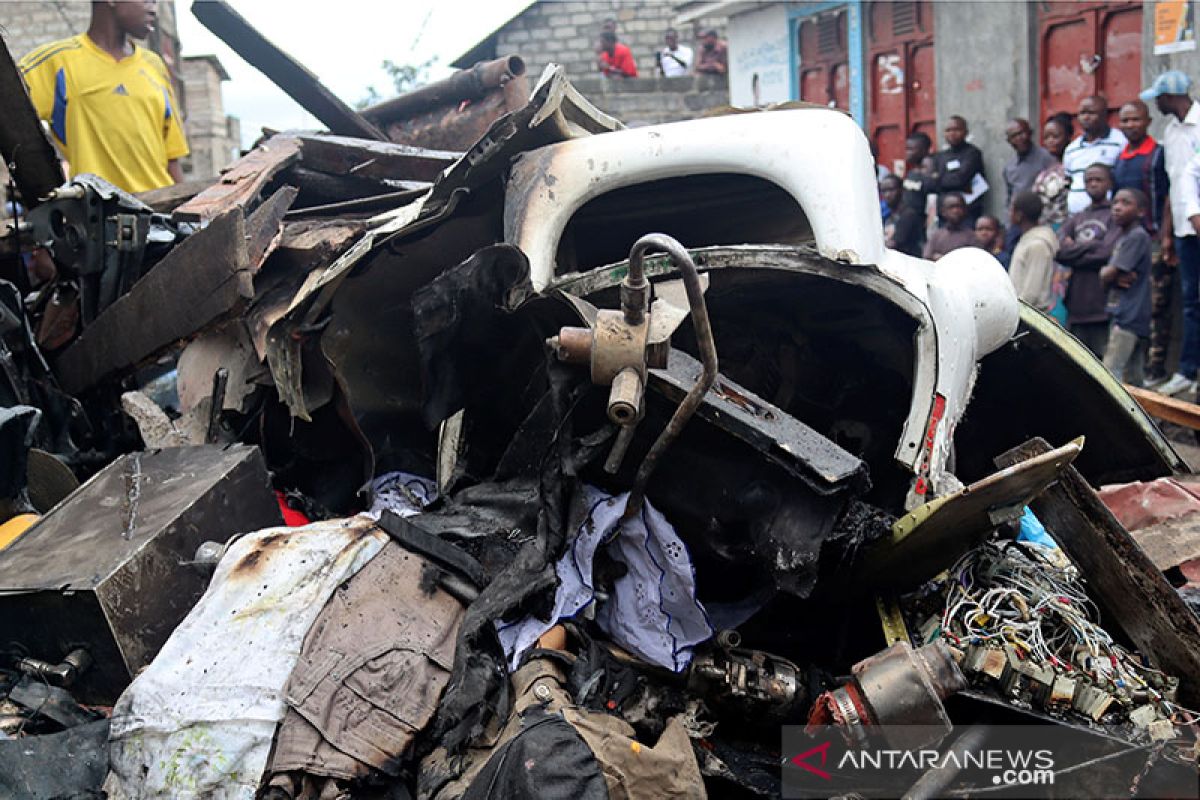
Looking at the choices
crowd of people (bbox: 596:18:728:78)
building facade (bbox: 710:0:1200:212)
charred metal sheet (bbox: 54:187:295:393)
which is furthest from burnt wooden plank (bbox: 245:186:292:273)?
crowd of people (bbox: 596:18:728:78)

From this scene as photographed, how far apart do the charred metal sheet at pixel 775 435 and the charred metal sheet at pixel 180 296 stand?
1542mm

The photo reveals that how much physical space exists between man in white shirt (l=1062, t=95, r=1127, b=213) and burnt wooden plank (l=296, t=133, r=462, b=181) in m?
5.17

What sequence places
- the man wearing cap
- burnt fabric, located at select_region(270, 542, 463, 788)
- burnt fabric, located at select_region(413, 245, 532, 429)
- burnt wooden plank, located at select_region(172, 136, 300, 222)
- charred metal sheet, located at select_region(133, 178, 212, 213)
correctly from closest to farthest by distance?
burnt fabric, located at select_region(270, 542, 463, 788), burnt fabric, located at select_region(413, 245, 532, 429), burnt wooden plank, located at select_region(172, 136, 300, 222), charred metal sheet, located at select_region(133, 178, 212, 213), the man wearing cap

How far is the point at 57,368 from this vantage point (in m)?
4.17

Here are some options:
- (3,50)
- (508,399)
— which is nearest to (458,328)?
(508,399)

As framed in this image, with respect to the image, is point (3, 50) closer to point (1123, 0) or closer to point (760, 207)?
point (760, 207)

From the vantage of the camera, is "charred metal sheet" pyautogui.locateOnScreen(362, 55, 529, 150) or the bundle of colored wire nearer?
the bundle of colored wire

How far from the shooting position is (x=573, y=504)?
2971mm

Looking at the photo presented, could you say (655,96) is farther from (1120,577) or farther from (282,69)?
(1120,577)

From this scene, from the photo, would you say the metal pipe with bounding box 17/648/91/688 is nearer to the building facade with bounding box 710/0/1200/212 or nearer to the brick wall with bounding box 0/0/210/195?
the building facade with bounding box 710/0/1200/212

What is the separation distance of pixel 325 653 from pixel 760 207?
1978mm

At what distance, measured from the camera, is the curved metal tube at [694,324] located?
240 cm

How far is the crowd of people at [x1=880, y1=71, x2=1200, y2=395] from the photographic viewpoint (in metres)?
7.07

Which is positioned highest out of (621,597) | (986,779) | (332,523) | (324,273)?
(324,273)
